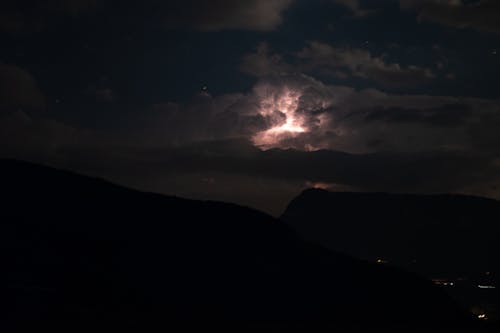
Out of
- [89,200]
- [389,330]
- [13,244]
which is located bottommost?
[389,330]

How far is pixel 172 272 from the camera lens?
10144 centimetres

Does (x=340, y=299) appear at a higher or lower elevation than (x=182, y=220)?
lower

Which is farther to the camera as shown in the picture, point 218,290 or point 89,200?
point 89,200

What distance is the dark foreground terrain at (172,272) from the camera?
252ft

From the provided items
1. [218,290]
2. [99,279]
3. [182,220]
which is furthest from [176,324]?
[182,220]

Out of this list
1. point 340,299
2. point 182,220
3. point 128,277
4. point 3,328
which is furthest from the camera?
point 182,220

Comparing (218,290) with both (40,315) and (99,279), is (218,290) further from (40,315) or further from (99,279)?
(40,315)

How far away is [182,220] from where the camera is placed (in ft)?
405

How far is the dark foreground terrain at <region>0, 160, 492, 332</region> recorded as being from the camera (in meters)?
76.9

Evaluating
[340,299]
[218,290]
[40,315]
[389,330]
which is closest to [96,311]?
[40,315]

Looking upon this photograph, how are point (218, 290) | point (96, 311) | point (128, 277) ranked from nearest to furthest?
point (96, 311) → point (128, 277) → point (218, 290)

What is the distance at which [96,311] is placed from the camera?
72.9m

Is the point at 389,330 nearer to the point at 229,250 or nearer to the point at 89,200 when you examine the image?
the point at 229,250

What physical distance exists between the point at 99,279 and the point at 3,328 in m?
29.6
